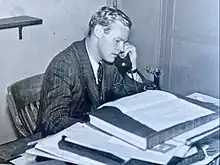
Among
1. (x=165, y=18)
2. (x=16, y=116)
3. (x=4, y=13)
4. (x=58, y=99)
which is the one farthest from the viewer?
(x=165, y=18)

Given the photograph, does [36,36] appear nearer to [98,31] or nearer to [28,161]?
[98,31]

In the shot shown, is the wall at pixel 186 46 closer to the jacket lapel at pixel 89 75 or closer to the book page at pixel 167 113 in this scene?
the jacket lapel at pixel 89 75

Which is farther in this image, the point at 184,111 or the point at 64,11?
the point at 64,11

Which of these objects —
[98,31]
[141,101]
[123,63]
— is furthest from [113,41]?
[141,101]

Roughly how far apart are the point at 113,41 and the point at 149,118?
1.63ft

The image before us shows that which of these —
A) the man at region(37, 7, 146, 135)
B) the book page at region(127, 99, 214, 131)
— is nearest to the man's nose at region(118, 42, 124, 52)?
the man at region(37, 7, 146, 135)

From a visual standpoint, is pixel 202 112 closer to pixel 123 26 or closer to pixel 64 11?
pixel 123 26

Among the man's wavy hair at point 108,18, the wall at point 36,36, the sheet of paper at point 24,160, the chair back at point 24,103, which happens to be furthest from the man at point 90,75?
the wall at point 36,36

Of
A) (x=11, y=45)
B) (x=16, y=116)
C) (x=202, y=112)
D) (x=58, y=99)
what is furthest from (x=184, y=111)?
(x=11, y=45)

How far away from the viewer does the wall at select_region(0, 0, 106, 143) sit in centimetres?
175

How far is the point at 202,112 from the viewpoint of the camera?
1035 millimetres

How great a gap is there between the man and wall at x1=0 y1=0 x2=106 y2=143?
332mm

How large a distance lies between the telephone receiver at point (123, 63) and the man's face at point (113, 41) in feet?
0.14

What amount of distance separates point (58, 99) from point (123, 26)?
0.98ft
